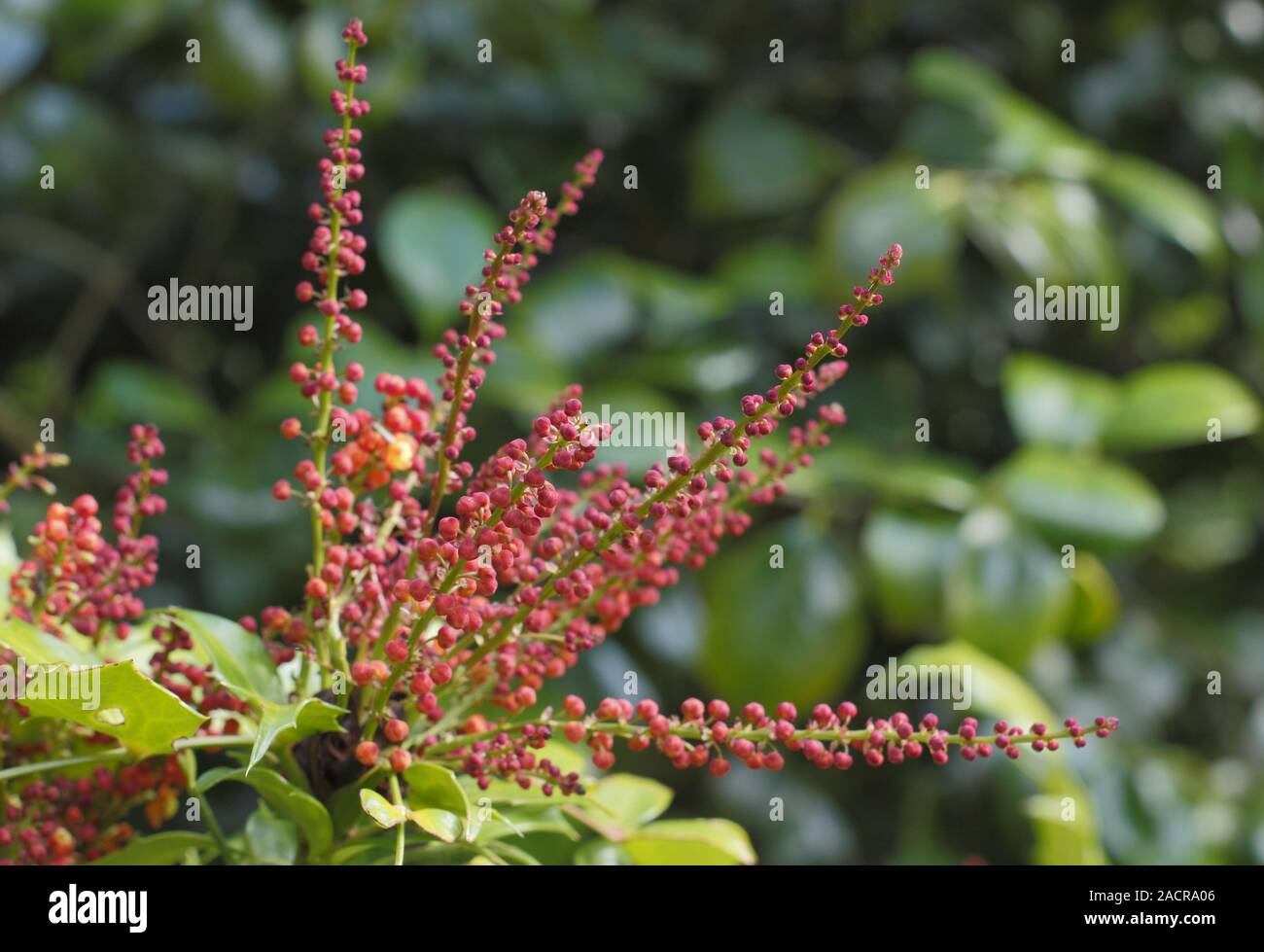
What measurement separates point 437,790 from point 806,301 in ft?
3.37

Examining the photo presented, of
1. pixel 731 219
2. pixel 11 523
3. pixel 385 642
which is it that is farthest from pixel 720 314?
pixel 385 642

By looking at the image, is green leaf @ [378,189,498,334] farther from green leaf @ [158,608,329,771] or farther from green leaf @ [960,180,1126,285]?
green leaf @ [158,608,329,771]

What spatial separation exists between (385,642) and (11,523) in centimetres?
97

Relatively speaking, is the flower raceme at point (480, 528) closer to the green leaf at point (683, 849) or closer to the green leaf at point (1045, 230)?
the green leaf at point (683, 849)

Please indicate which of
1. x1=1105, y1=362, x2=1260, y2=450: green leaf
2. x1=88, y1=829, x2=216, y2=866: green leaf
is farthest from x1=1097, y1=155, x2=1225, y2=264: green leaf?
x1=88, y1=829, x2=216, y2=866: green leaf

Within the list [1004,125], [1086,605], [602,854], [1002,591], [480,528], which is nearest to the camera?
[480,528]

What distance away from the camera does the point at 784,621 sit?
112cm

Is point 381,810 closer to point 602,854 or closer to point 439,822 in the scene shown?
point 439,822

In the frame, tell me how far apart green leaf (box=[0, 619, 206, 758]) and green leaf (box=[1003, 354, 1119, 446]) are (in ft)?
3.25

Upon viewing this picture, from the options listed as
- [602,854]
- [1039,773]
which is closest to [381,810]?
[602,854]

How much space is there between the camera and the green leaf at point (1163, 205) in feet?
4.18

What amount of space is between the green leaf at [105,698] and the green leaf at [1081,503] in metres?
0.89

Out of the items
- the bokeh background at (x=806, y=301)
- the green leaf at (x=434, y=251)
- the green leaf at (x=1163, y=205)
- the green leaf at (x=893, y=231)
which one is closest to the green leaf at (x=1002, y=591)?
the bokeh background at (x=806, y=301)
